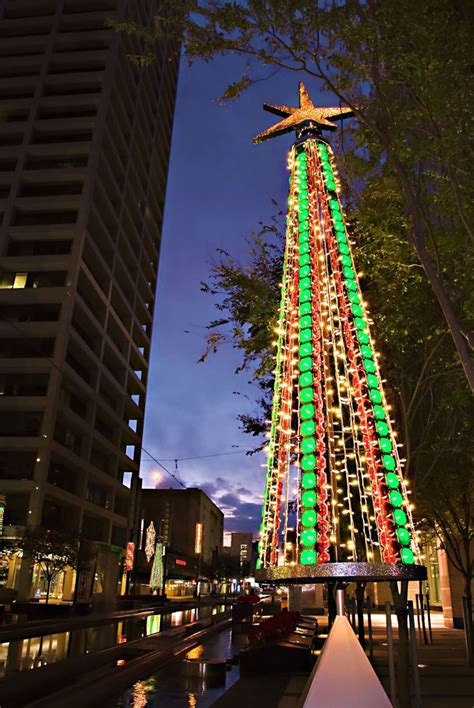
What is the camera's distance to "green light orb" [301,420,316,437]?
577 cm

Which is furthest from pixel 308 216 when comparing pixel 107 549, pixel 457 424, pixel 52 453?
pixel 107 549

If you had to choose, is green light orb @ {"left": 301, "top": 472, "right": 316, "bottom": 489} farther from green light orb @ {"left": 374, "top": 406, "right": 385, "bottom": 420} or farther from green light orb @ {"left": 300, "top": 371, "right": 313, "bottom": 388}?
green light orb @ {"left": 374, "top": 406, "right": 385, "bottom": 420}

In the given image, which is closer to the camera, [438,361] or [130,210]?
[438,361]

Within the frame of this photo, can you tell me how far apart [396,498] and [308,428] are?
1.42m

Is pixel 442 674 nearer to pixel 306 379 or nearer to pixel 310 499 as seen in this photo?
pixel 310 499

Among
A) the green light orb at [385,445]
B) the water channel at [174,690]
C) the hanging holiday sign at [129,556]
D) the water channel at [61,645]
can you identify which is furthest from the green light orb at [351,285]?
the hanging holiday sign at [129,556]

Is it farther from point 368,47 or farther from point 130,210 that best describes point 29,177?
point 368,47

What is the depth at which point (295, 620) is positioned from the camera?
12430 mm

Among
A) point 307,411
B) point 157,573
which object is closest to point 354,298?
point 307,411

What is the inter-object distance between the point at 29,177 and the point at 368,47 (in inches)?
1673

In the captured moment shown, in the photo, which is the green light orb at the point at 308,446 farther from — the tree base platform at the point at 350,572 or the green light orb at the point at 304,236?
the green light orb at the point at 304,236

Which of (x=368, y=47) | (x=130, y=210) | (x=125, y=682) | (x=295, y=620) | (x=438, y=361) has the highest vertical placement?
(x=130, y=210)

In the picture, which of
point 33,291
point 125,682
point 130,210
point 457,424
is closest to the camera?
point 125,682

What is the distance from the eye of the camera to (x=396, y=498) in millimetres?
6203
